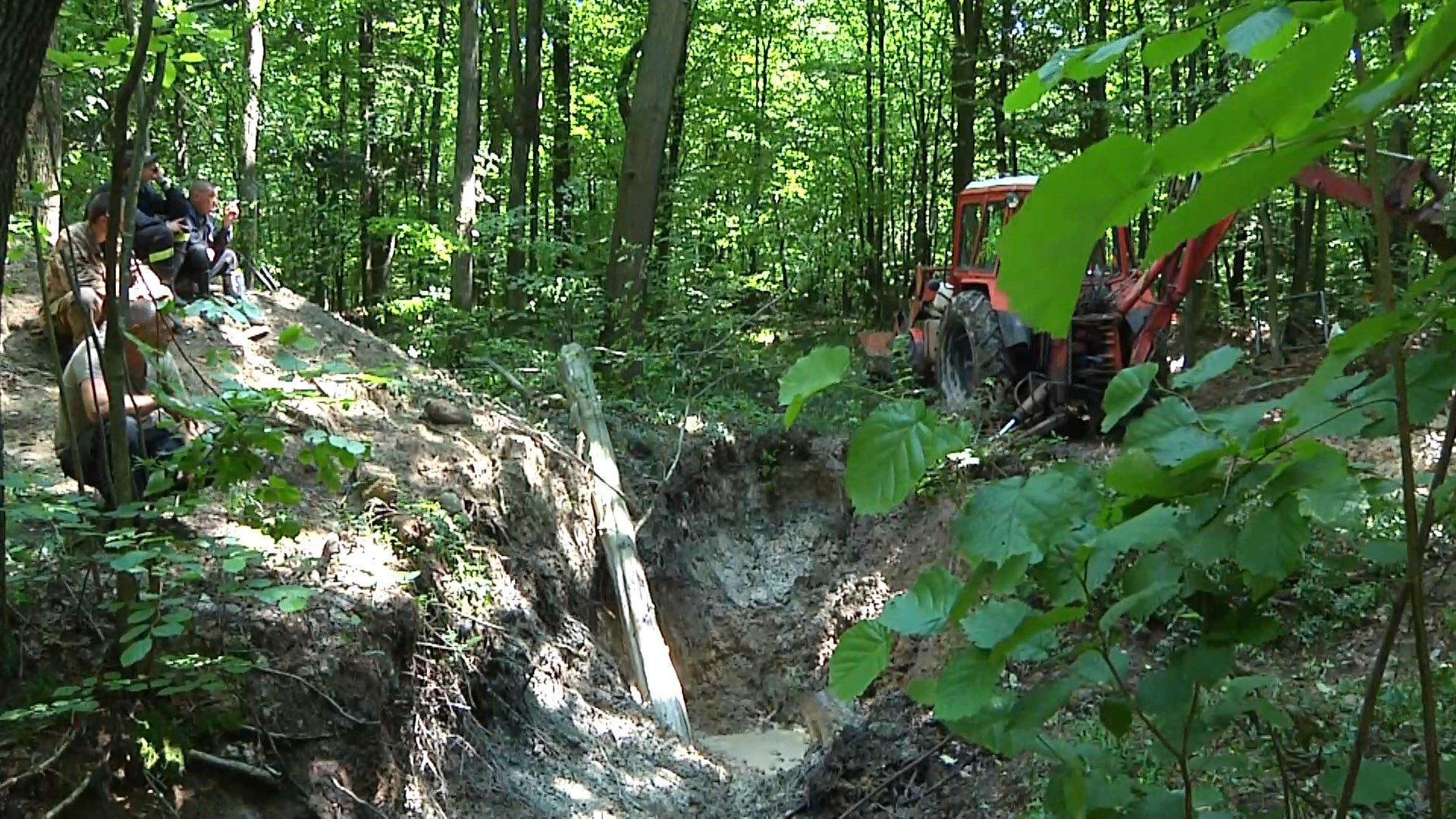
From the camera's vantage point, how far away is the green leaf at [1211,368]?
1574 millimetres

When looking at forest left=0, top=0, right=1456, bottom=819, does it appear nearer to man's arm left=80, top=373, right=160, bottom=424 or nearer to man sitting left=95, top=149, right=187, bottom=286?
man's arm left=80, top=373, right=160, bottom=424

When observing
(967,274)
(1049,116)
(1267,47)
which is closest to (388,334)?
(967,274)

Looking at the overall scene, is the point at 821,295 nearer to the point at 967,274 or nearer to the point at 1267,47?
the point at 967,274

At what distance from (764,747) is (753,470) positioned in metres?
2.87

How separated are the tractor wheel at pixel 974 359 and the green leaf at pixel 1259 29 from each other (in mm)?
8131

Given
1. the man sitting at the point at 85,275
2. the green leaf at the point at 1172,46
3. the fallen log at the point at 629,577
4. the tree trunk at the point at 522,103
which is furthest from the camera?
the tree trunk at the point at 522,103

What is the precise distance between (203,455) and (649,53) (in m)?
8.38

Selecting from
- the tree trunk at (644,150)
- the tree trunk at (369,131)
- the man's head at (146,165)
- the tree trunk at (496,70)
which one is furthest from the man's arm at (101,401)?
the tree trunk at (369,131)

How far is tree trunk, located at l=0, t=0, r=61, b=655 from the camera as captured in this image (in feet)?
8.93

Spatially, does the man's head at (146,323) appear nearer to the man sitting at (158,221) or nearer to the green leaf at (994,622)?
the man sitting at (158,221)

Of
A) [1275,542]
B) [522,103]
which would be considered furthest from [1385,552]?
[522,103]

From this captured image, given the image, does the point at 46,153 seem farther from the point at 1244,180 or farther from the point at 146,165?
the point at 1244,180

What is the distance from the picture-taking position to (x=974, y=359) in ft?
33.0

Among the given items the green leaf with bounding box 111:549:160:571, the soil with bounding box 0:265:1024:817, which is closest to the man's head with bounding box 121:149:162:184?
the soil with bounding box 0:265:1024:817
